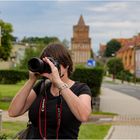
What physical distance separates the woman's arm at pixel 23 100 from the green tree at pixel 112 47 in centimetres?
16898

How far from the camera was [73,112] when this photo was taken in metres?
3.96

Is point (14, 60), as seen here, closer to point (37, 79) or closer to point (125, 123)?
point (125, 123)

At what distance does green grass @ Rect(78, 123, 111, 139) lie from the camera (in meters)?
13.5

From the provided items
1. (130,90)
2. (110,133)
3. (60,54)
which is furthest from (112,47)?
(60,54)

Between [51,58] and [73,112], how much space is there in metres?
0.43

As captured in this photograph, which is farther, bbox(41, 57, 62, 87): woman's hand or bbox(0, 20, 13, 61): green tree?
bbox(0, 20, 13, 61): green tree

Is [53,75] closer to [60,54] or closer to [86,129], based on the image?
[60,54]

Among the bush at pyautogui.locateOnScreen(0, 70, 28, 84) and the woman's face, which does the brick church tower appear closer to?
the bush at pyautogui.locateOnScreen(0, 70, 28, 84)

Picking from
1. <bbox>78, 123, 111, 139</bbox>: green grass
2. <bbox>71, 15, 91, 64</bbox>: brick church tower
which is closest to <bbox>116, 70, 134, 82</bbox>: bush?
<bbox>71, 15, 91, 64</bbox>: brick church tower

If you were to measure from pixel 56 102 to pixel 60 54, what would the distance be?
375 mm

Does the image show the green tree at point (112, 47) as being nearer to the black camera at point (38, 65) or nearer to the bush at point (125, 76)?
the bush at point (125, 76)

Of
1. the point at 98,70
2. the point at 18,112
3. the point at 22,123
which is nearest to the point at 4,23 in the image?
the point at 98,70

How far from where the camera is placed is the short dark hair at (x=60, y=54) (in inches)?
163

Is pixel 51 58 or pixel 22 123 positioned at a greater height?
pixel 51 58
